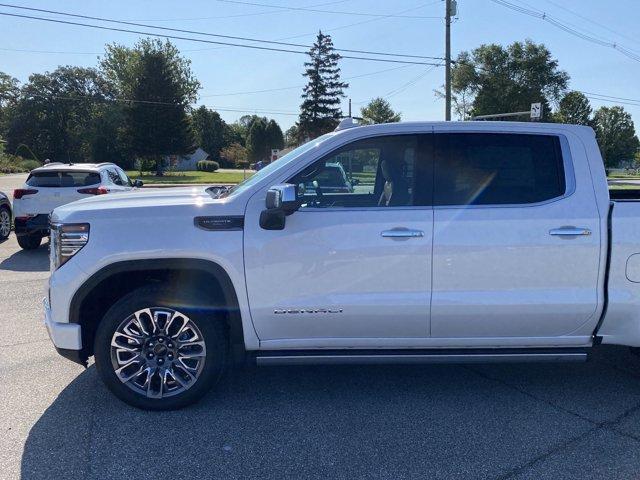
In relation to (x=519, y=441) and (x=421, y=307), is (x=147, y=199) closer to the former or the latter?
(x=421, y=307)

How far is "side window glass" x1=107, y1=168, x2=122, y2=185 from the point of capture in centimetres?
1075

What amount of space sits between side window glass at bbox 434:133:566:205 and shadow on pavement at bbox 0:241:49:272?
7.15 meters

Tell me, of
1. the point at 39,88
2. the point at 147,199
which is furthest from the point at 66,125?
the point at 147,199

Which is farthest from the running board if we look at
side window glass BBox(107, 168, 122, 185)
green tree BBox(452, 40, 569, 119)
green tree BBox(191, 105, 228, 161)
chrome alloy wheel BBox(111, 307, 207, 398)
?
green tree BBox(191, 105, 228, 161)

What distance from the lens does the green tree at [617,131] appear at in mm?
86625

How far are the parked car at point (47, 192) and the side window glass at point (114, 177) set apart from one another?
0.95 ft

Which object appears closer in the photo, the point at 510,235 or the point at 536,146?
the point at 510,235

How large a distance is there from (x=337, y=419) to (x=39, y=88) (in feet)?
280

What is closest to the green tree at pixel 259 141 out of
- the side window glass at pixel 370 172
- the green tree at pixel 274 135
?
the green tree at pixel 274 135

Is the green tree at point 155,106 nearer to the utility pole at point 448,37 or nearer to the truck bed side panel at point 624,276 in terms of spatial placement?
the utility pole at point 448,37

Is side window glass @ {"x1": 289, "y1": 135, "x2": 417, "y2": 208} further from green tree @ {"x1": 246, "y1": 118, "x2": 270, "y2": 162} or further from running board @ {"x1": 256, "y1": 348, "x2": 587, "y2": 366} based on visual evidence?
green tree @ {"x1": 246, "y1": 118, "x2": 270, "y2": 162}

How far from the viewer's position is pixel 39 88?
75562 mm

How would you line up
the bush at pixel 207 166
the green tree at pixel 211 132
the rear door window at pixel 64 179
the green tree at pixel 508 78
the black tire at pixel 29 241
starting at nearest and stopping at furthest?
1. the rear door window at pixel 64 179
2. the black tire at pixel 29 241
3. the green tree at pixel 508 78
4. the bush at pixel 207 166
5. the green tree at pixel 211 132

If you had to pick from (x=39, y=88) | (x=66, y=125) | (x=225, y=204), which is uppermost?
(x=39, y=88)
